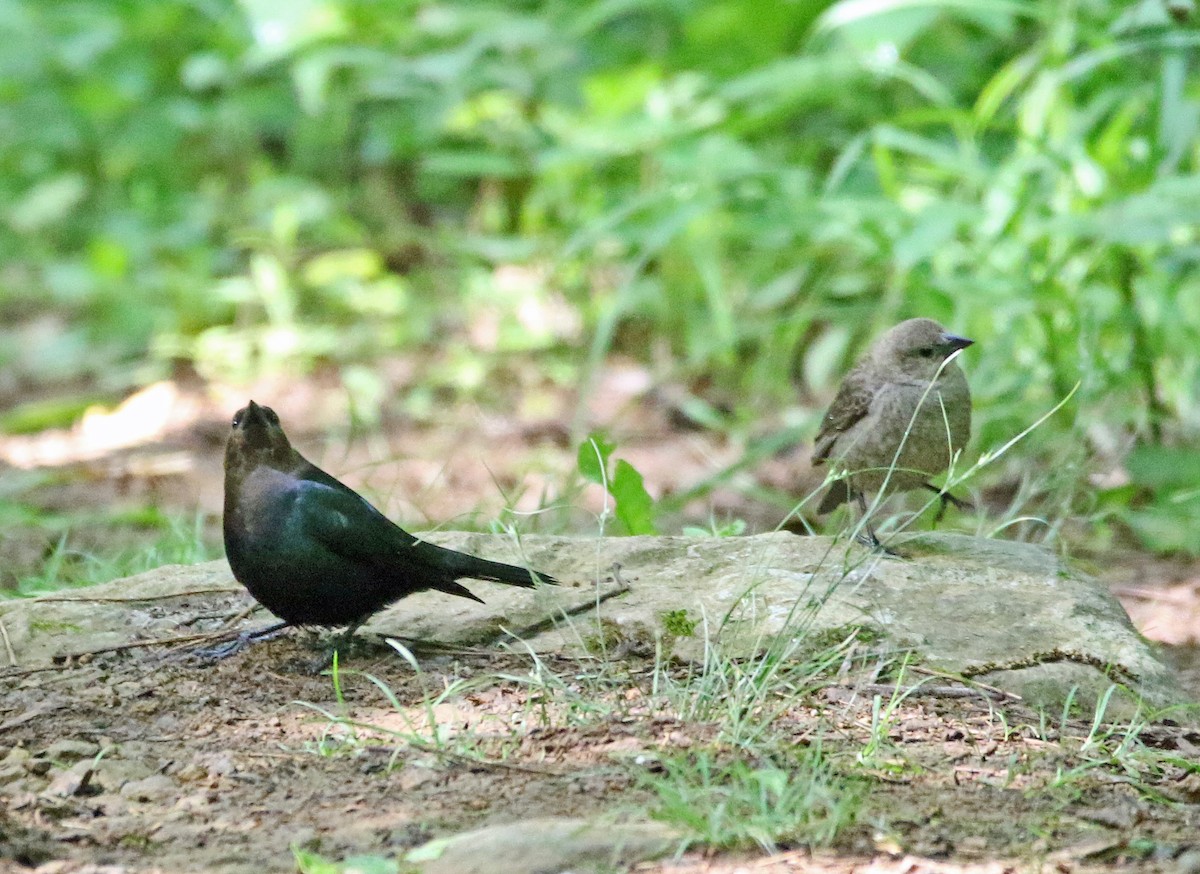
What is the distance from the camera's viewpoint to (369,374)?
8.27 metres

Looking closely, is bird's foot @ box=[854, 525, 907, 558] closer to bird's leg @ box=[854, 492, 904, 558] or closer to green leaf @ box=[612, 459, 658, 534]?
bird's leg @ box=[854, 492, 904, 558]

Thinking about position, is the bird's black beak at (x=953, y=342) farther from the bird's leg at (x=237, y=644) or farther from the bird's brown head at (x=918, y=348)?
the bird's leg at (x=237, y=644)

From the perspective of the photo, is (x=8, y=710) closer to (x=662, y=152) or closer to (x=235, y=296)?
(x=662, y=152)

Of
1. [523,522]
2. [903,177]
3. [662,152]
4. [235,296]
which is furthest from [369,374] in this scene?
[523,522]

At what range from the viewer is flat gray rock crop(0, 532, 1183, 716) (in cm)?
330

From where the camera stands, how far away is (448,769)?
273 centimetres

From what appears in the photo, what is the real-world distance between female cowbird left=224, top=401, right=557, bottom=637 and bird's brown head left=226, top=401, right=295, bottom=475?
3 centimetres

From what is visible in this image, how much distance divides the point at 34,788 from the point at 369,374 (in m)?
5.64

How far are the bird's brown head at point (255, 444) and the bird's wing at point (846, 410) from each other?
1.52 meters

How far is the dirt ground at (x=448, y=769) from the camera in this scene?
2.42 m

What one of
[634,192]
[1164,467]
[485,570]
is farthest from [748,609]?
[634,192]

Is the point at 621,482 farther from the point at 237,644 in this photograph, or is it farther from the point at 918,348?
the point at 237,644

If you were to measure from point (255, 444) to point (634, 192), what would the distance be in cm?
446

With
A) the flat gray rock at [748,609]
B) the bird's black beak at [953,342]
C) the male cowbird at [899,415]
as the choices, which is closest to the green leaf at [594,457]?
the flat gray rock at [748,609]
